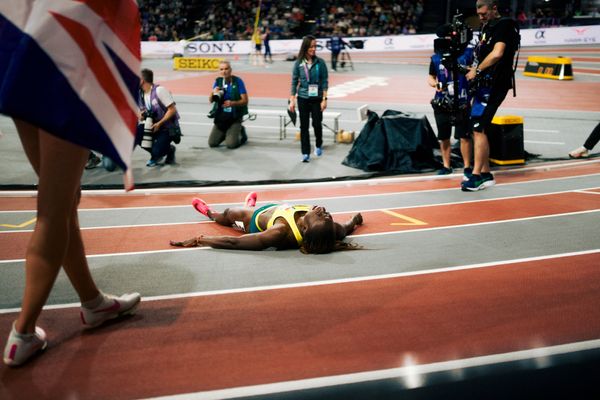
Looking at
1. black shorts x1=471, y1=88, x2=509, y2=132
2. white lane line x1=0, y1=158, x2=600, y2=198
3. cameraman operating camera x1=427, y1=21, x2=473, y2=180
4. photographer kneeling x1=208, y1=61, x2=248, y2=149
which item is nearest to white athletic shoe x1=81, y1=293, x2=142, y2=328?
white lane line x1=0, y1=158, x2=600, y2=198

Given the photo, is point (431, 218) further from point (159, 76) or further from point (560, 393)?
point (159, 76)

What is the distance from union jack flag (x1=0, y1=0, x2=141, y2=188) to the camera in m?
2.27

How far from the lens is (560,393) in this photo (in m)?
2.41

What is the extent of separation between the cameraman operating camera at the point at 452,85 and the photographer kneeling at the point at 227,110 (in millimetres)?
4227

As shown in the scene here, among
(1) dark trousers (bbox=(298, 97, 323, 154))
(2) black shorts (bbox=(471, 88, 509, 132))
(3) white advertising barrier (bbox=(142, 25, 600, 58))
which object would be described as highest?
(3) white advertising barrier (bbox=(142, 25, 600, 58))

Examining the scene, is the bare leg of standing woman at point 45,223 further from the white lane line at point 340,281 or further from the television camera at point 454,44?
the television camera at point 454,44

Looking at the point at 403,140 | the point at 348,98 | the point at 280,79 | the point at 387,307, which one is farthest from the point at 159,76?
the point at 387,307

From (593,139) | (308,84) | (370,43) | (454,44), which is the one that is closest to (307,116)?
(308,84)

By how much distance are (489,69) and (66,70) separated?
5593mm

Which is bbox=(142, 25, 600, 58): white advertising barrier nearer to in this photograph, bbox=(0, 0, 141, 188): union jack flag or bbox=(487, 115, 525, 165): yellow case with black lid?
bbox=(487, 115, 525, 165): yellow case with black lid

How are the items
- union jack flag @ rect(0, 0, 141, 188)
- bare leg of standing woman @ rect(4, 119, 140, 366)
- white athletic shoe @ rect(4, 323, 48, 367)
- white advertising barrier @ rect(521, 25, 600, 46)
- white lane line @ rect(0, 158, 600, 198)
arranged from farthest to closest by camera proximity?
white advertising barrier @ rect(521, 25, 600, 46) < white lane line @ rect(0, 158, 600, 198) < white athletic shoe @ rect(4, 323, 48, 367) < bare leg of standing woman @ rect(4, 119, 140, 366) < union jack flag @ rect(0, 0, 141, 188)

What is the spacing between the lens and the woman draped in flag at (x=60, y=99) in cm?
229

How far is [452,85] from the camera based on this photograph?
25.2 feet

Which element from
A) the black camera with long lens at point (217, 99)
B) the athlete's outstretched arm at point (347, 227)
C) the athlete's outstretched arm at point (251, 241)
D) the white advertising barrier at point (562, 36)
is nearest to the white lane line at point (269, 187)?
the athlete's outstretched arm at point (347, 227)
